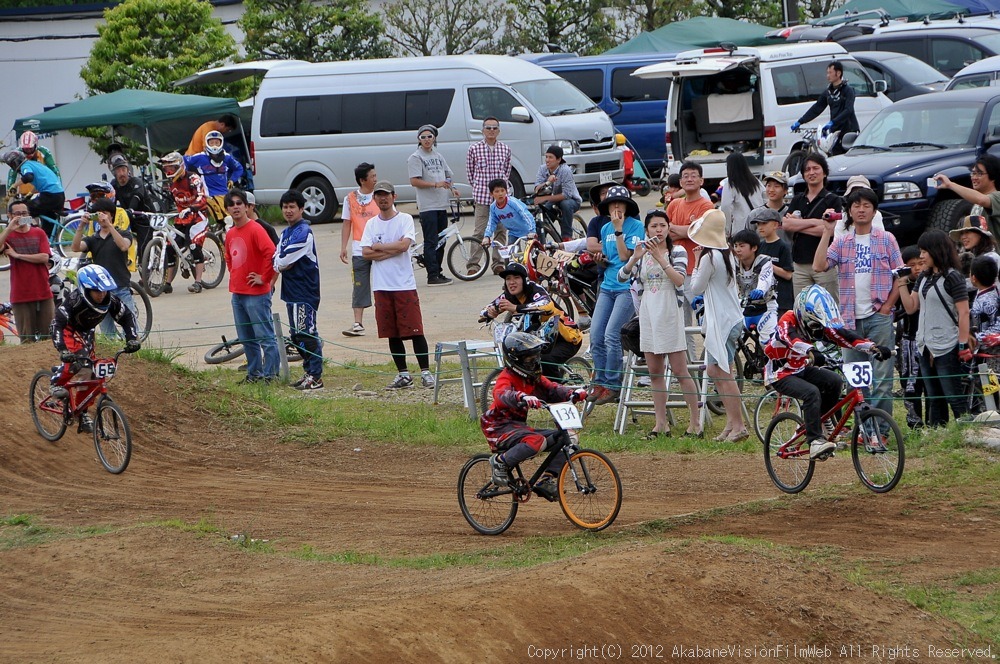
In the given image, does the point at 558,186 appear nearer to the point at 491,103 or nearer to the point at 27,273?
the point at 491,103

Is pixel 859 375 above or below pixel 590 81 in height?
below

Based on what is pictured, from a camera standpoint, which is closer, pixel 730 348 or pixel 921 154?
pixel 730 348

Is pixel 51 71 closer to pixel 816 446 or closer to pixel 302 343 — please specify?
pixel 302 343

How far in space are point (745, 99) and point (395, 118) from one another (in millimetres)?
6967

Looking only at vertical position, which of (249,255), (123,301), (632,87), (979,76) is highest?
(632,87)

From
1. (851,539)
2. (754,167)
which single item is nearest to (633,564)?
(851,539)

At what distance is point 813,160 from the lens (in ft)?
37.9

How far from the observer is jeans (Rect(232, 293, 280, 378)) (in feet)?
43.4

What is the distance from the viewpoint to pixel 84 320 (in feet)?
36.7

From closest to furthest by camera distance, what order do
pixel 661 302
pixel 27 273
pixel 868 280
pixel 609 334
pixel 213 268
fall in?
pixel 868 280 < pixel 661 302 < pixel 609 334 < pixel 27 273 < pixel 213 268

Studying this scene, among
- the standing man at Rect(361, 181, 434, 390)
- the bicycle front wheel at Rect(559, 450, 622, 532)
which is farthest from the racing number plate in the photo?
the standing man at Rect(361, 181, 434, 390)

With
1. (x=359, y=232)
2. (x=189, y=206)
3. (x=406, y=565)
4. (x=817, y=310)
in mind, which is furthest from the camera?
(x=189, y=206)

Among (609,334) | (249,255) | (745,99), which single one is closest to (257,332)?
(249,255)

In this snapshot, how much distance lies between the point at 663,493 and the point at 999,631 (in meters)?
3.25
